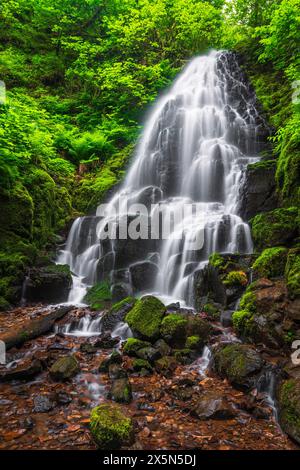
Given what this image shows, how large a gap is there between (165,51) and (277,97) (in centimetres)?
770

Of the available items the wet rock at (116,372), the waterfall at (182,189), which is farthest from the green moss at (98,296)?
the wet rock at (116,372)

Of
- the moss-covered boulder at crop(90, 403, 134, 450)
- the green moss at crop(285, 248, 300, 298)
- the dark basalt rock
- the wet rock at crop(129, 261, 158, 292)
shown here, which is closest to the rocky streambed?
the moss-covered boulder at crop(90, 403, 134, 450)

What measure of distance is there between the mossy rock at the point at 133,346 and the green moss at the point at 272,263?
2.71 m

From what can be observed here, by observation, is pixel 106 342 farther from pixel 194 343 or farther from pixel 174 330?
pixel 194 343

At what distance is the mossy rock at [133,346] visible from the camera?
17.2 feet

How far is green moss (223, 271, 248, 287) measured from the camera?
6.54 metres

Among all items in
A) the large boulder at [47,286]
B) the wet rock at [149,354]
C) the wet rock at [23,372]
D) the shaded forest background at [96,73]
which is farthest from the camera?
the shaded forest background at [96,73]

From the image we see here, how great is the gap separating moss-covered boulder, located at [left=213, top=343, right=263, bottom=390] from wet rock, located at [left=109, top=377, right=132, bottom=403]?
1.38 meters

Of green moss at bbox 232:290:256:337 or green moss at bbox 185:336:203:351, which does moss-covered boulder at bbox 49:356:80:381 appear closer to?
green moss at bbox 185:336:203:351

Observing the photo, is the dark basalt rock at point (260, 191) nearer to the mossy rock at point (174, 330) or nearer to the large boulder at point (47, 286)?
the mossy rock at point (174, 330)

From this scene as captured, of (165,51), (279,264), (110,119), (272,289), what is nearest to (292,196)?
(279,264)

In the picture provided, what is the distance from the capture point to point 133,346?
527cm

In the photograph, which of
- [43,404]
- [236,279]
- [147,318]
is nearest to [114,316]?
[147,318]

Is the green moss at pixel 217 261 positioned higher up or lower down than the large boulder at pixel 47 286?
higher up
